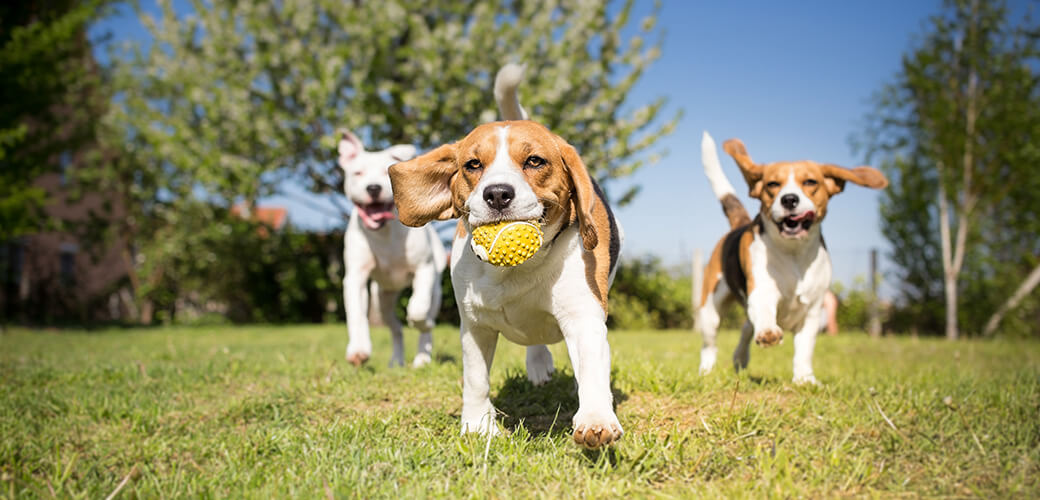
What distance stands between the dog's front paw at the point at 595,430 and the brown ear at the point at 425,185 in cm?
117

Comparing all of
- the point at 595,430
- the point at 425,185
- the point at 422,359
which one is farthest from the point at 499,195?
the point at 422,359

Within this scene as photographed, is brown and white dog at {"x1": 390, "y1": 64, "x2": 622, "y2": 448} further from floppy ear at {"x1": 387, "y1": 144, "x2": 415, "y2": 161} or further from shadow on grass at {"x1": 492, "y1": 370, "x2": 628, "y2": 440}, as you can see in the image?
floppy ear at {"x1": 387, "y1": 144, "x2": 415, "y2": 161}

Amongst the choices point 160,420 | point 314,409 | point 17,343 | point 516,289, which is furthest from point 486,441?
point 17,343

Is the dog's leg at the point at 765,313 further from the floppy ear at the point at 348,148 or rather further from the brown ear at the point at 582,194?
the floppy ear at the point at 348,148

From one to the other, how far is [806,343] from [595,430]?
9.17 ft

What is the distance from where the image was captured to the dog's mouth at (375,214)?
5574 millimetres

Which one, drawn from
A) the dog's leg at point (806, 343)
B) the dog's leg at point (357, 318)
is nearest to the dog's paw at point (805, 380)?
the dog's leg at point (806, 343)

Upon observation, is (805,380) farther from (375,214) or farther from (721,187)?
(375,214)

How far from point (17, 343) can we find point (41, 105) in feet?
17.6

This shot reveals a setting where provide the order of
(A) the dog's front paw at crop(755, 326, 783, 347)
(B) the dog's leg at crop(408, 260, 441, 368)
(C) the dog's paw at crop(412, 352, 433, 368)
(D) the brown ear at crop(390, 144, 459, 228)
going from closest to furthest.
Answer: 1. (D) the brown ear at crop(390, 144, 459, 228)
2. (A) the dog's front paw at crop(755, 326, 783, 347)
3. (B) the dog's leg at crop(408, 260, 441, 368)
4. (C) the dog's paw at crop(412, 352, 433, 368)

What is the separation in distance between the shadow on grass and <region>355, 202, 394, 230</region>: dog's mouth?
193 cm

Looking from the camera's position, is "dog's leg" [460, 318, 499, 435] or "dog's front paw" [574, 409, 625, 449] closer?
"dog's front paw" [574, 409, 625, 449]

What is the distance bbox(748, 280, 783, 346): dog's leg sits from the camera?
158 inches

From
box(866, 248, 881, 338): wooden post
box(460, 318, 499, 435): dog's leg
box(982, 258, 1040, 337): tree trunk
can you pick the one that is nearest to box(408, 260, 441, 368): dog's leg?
box(460, 318, 499, 435): dog's leg
